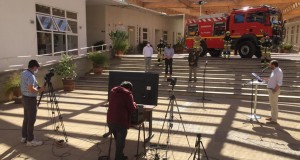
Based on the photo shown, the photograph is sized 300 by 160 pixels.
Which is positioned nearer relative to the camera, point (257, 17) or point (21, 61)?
point (21, 61)

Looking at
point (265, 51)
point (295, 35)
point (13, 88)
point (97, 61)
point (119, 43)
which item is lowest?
point (13, 88)

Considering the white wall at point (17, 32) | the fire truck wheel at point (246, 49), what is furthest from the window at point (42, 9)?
the fire truck wheel at point (246, 49)

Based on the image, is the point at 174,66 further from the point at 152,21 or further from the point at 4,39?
the point at 152,21

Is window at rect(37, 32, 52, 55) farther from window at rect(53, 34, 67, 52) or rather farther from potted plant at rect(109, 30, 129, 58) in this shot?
potted plant at rect(109, 30, 129, 58)

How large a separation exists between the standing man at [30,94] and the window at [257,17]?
42.7 feet

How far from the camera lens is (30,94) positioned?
617 centimetres

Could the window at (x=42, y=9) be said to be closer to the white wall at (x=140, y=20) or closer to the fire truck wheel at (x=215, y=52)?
the white wall at (x=140, y=20)

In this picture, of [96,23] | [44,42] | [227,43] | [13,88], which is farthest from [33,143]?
[96,23]

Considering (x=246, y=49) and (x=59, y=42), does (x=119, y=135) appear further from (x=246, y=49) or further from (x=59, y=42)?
(x=246, y=49)

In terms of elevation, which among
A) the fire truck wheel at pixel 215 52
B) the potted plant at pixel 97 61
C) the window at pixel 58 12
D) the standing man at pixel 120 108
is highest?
the window at pixel 58 12

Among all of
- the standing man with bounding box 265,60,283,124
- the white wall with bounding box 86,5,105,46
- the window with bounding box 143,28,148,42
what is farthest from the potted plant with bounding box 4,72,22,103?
the window with bounding box 143,28,148,42

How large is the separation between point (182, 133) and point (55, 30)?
416 inches

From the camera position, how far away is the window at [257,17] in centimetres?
1577

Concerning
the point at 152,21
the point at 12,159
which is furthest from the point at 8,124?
the point at 152,21
